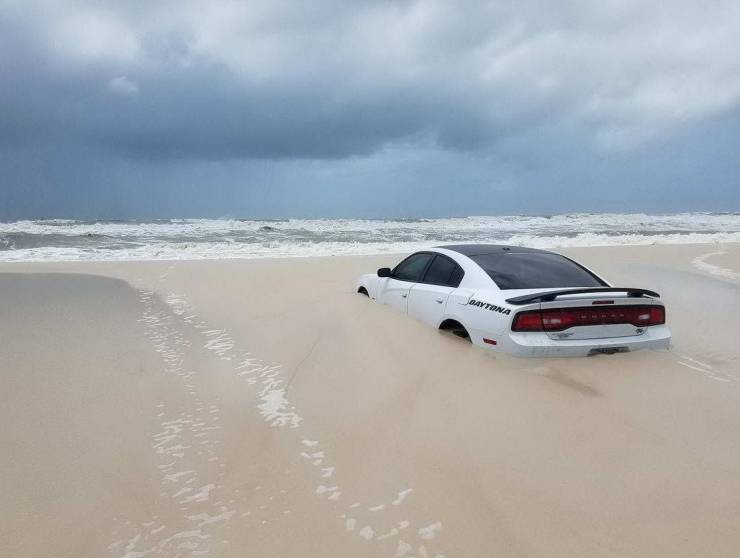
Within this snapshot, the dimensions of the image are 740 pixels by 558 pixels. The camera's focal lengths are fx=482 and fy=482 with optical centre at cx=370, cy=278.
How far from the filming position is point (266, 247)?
21969 mm

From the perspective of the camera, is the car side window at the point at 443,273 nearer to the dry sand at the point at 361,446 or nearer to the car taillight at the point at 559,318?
the dry sand at the point at 361,446

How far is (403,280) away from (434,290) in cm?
95

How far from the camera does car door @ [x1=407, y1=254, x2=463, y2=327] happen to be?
17.2ft

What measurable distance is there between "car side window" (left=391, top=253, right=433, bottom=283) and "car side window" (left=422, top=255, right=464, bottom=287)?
195 millimetres

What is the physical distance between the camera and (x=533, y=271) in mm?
5082

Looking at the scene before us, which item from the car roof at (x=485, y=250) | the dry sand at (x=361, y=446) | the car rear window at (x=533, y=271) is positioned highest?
the car roof at (x=485, y=250)

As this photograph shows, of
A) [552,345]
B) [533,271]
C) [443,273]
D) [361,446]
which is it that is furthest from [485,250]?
[361,446]

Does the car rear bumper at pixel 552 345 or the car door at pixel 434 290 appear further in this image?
the car door at pixel 434 290

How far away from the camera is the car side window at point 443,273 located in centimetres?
528

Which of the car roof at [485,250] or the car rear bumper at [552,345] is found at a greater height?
the car roof at [485,250]

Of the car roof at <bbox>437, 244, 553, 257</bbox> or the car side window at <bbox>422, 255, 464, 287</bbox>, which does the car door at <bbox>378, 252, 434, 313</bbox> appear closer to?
the car side window at <bbox>422, 255, 464, 287</bbox>

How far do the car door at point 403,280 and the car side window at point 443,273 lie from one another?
183 mm

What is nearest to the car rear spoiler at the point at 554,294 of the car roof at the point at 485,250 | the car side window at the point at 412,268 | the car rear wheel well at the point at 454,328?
the car rear wheel well at the point at 454,328

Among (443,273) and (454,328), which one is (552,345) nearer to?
(454,328)
